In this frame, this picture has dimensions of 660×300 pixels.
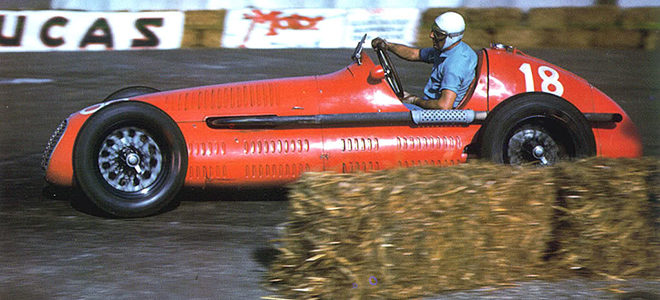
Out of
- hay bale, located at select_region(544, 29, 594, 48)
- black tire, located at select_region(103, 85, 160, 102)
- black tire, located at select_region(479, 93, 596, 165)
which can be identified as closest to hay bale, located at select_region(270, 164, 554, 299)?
black tire, located at select_region(479, 93, 596, 165)

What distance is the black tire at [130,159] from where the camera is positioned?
5.31 m

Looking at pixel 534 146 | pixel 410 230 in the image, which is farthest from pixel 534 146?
pixel 410 230

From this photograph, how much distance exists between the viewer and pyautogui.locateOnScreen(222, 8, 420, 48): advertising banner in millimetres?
13367

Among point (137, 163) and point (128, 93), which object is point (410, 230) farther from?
point (128, 93)

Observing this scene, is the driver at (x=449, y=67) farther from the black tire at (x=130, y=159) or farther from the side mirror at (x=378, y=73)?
the black tire at (x=130, y=159)

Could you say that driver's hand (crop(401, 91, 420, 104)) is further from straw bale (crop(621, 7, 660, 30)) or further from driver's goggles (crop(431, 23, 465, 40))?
straw bale (crop(621, 7, 660, 30))

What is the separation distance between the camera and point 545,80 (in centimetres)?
597

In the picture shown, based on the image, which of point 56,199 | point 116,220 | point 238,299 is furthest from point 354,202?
point 56,199

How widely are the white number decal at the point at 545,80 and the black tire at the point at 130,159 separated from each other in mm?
2537

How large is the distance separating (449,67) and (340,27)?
7.68 meters

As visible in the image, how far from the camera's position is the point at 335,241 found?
3764 millimetres

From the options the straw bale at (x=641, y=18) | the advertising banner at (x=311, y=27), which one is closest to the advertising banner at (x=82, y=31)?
the advertising banner at (x=311, y=27)

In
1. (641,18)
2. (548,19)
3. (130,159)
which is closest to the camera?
(130,159)

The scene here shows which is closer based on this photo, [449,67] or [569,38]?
[449,67]
